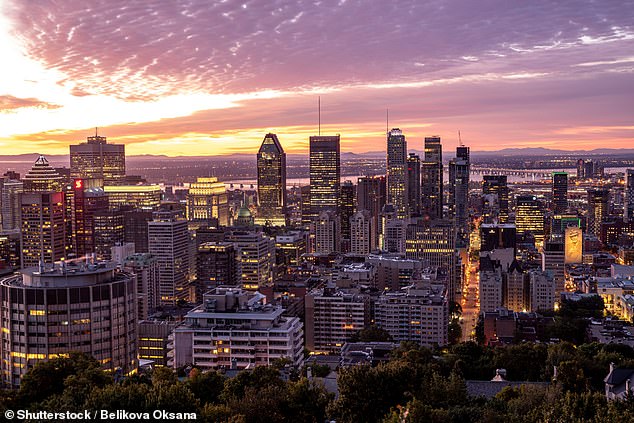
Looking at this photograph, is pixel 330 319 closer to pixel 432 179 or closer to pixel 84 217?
pixel 84 217

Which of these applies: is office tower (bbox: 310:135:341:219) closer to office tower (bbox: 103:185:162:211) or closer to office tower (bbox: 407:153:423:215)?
office tower (bbox: 407:153:423:215)

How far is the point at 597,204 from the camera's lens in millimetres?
105312

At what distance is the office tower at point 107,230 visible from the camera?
8181cm

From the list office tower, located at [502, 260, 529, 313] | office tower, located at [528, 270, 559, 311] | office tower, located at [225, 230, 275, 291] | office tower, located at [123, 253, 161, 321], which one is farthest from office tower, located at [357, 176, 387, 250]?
office tower, located at [528, 270, 559, 311]

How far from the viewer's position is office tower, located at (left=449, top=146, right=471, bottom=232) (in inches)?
4149

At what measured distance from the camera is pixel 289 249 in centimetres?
8406

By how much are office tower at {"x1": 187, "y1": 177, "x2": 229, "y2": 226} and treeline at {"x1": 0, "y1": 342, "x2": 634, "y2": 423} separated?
4129 inches

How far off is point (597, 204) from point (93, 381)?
9640 centimetres

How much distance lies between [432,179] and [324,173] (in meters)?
18.3

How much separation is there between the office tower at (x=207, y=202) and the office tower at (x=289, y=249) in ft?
142

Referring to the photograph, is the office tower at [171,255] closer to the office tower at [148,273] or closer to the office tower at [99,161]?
the office tower at [148,273]

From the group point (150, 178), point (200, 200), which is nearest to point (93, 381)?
point (200, 200)

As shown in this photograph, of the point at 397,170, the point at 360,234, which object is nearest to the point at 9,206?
the point at 360,234

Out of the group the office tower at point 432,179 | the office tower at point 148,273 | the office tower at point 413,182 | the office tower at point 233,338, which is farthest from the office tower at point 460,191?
the office tower at point 233,338
